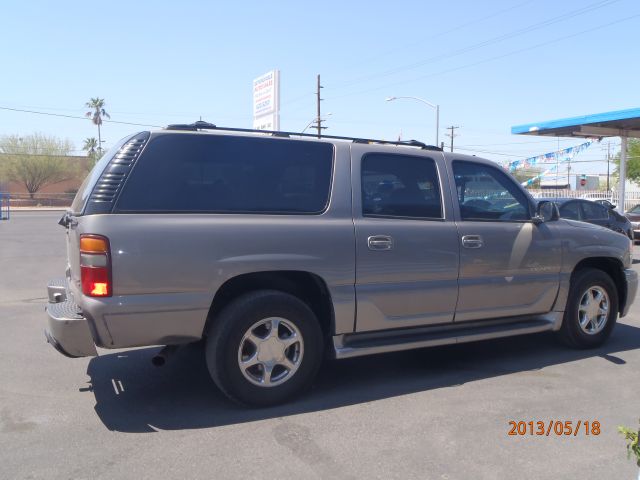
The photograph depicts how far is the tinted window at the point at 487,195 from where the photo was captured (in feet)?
17.6

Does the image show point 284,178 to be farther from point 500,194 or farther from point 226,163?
point 500,194

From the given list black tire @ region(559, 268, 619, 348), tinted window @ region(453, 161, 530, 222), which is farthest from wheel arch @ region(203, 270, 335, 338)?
black tire @ region(559, 268, 619, 348)

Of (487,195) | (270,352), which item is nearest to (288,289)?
(270,352)

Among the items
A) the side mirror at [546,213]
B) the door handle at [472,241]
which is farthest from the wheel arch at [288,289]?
the side mirror at [546,213]

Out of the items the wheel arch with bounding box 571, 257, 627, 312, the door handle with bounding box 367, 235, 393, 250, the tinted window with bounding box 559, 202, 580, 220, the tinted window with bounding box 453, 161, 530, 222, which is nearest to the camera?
the door handle with bounding box 367, 235, 393, 250

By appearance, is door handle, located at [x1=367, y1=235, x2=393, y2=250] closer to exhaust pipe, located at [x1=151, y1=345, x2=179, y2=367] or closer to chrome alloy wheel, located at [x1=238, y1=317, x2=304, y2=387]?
chrome alloy wheel, located at [x1=238, y1=317, x2=304, y2=387]

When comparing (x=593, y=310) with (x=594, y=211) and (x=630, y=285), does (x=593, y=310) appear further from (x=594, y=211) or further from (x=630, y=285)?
(x=594, y=211)

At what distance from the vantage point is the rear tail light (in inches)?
152

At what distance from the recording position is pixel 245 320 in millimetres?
4262

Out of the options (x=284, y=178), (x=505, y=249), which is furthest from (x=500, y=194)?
(x=284, y=178)

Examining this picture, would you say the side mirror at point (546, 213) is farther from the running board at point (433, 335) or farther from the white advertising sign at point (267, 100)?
the white advertising sign at point (267, 100)

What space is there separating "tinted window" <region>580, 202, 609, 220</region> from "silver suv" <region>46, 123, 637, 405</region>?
8468 mm

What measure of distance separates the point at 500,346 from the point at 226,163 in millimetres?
3618

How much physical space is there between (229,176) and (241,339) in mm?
1179
